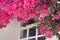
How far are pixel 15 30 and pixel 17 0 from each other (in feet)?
9.63

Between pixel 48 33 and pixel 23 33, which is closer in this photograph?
pixel 48 33

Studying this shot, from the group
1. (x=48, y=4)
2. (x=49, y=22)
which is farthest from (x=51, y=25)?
(x=48, y=4)

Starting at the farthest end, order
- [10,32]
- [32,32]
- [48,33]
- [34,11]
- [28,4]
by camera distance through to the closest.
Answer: [10,32], [32,32], [48,33], [34,11], [28,4]

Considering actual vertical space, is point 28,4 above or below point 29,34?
below

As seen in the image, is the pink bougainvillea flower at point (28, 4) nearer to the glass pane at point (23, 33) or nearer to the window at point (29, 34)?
the window at point (29, 34)

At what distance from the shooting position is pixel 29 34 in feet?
16.4

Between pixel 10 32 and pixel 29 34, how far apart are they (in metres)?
0.48

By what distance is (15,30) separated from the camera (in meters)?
5.30

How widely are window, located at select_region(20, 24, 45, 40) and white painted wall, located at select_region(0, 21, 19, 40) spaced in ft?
0.46

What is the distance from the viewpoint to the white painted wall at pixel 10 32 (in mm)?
5133

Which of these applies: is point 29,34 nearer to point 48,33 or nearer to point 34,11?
point 48,33

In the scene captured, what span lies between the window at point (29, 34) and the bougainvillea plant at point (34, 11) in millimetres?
1603

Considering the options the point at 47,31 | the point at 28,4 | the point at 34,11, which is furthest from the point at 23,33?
the point at 28,4

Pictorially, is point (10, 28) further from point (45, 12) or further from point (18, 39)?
point (45, 12)
